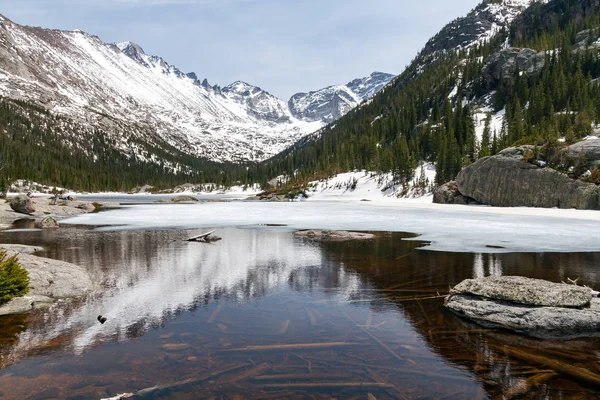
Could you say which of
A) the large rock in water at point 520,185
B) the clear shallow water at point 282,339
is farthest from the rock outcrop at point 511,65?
the clear shallow water at point 282,339

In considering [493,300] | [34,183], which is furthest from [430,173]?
[34,183]

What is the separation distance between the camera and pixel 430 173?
113875mm

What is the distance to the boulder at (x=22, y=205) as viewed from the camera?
52625mm

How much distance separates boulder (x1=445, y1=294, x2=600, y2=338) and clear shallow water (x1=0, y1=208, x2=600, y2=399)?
1.90ft

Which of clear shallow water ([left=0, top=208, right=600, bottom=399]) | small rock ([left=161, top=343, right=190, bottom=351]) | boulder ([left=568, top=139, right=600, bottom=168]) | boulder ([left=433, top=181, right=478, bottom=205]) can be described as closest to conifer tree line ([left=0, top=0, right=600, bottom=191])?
boulder ([left=568, top=139, right=600, bottom=168])

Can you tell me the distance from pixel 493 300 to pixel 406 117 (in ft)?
548

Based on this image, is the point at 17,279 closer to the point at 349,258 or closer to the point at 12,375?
the point at 12,375

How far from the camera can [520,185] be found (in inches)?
2530

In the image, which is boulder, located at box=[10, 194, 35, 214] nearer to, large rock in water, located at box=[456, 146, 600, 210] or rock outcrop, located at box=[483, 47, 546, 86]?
large rock in water, located at box=[456, 146, 600, 210]

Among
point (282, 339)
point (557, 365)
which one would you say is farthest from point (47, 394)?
point (557, 365)

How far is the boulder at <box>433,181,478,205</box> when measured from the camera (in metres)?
78.3

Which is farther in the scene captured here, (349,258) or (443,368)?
(349,258)

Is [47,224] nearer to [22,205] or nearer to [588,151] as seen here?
[22,205]

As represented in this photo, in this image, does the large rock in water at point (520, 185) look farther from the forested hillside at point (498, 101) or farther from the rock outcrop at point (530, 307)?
the rock outcrop at point (530, 307)
